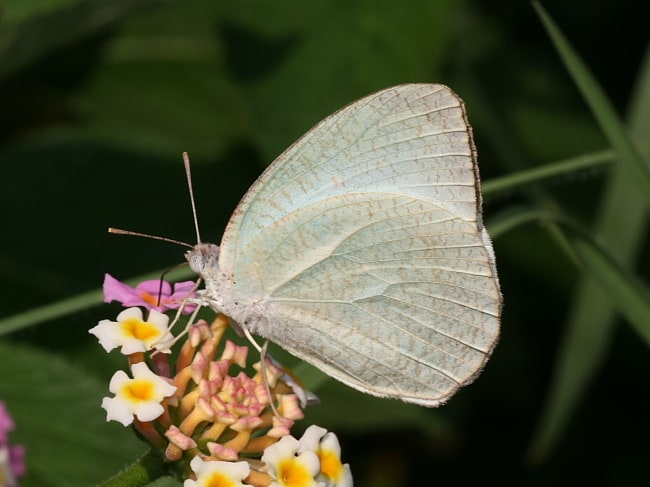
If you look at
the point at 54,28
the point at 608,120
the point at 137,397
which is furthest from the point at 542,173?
the point at 54,28

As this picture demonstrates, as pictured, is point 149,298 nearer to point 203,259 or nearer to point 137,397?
point 203,259

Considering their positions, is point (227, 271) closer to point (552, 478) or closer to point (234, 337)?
point (234, 337)

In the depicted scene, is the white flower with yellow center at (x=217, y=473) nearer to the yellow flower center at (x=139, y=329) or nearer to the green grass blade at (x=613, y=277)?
the yellow flower center at (x=139, y=329)

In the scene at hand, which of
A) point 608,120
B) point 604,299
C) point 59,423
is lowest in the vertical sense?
point 59,423

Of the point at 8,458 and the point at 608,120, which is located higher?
Result: the point at 608,120

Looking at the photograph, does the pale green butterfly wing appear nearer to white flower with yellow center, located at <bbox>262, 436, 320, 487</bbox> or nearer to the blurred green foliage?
the blurred green foliage

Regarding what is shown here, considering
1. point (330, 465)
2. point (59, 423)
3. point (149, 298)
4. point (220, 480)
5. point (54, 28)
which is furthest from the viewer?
point (54, 28)
